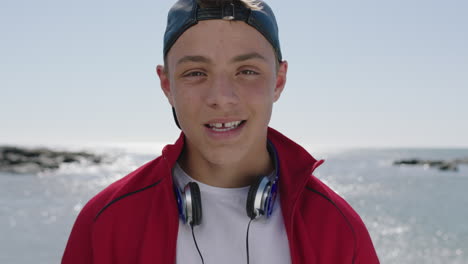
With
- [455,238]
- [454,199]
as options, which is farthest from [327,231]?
[454,199]

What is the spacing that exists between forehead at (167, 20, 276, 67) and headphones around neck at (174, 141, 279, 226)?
67 centimetres

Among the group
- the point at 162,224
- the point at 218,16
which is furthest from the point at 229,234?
the point at 218,16

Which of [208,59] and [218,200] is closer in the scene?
[208,59]

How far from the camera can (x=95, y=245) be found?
2.29m

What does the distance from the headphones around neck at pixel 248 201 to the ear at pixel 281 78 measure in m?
0.52

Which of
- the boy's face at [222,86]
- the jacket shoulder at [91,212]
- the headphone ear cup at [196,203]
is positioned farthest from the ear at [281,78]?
the jacket shoulder at [91,212]

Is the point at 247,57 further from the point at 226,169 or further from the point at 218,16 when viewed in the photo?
the point at 226,169

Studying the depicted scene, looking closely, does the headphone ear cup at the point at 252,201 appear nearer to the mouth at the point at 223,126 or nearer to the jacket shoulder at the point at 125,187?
the mouth at the point at 223,126

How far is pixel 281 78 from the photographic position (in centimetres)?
279

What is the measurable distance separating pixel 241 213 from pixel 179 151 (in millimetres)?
499

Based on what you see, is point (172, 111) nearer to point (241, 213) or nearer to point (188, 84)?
point (188, 84)

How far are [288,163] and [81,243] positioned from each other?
1220mm

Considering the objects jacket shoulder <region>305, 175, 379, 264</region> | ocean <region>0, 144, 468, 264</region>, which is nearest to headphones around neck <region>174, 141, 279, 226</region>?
jacket shoulder <region>305, 175, 379, 264</region>

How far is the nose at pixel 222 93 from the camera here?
234 centimetres
